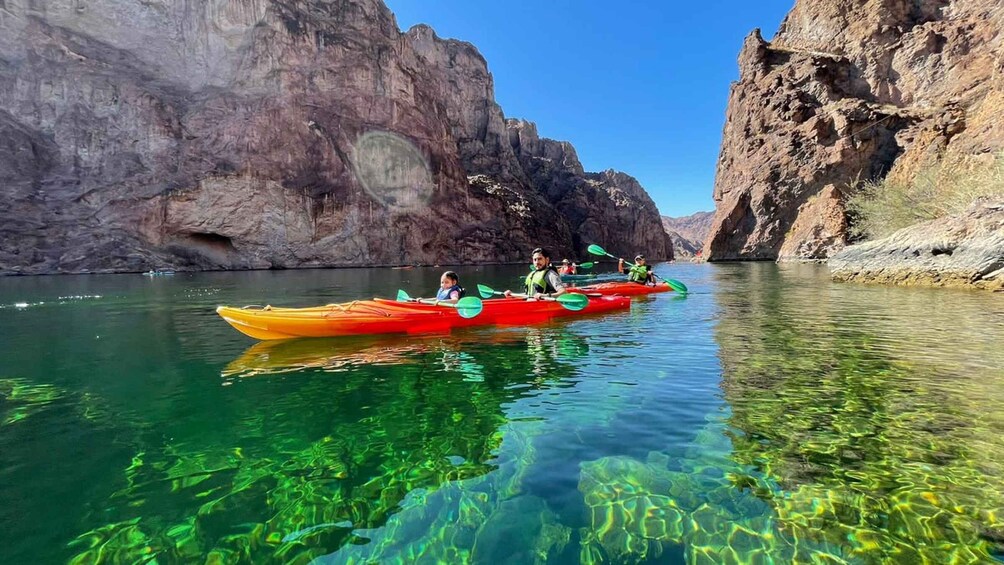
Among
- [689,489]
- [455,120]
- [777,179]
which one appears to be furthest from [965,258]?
[455,120]

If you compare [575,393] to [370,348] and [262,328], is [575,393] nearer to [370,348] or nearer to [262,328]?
[370,348]

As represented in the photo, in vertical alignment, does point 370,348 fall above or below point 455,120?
below

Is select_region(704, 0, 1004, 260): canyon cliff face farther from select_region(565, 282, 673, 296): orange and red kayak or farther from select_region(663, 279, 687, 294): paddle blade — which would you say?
select_region(565, 282, 673, 296): orange and red kayak

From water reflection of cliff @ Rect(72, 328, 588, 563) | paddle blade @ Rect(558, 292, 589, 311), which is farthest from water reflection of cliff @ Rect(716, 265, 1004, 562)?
paddle blade @ Rect(558, 292, 589, 311)

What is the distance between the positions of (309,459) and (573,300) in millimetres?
8743

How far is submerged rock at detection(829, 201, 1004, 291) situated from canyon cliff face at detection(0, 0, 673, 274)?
171 ft

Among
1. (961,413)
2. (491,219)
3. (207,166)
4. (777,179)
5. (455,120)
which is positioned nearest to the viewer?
(961,413)

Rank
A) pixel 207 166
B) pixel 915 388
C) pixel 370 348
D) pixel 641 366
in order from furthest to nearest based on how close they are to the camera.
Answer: pixel 207 166 → pixel 370 348 → pixel 641 366 → pixel 915 388

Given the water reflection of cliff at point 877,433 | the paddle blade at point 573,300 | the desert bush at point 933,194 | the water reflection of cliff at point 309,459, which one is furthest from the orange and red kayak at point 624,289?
the desert bush at point 933,194

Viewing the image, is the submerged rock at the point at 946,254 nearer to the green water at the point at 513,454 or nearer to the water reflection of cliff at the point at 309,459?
the green water at the point at 513,454

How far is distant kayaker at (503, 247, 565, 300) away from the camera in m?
12.4

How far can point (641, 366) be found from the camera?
7504 mm

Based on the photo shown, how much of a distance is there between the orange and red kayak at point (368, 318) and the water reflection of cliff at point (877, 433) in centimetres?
485

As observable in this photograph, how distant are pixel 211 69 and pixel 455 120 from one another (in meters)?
43.6
